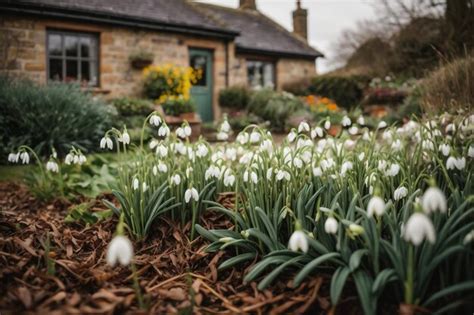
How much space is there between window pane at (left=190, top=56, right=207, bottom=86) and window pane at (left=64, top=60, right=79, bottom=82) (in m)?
3.85

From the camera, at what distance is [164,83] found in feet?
35.5

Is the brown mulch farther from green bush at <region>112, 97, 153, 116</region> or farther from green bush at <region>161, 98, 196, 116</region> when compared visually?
green bush at <region>161, 98, 196, 116</region>

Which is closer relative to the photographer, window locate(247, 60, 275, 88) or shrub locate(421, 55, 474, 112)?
shrub locate(421, 55, 474, 112)

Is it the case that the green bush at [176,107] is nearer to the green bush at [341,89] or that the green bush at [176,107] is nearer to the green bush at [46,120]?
the green bush at [46,120]

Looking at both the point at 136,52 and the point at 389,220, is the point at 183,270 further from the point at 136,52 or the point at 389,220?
the point at 136,52

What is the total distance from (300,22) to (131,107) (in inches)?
543

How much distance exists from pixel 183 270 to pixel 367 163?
1.54 meters

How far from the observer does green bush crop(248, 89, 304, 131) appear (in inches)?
431

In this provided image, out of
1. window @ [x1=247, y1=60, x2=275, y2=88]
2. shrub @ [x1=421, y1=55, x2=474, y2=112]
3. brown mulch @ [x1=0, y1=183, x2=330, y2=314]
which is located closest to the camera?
brown mulch @ [x1=0, y1=183, x2=330, y2=314]

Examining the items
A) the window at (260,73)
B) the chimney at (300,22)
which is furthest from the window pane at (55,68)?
the chimney at (300,22)

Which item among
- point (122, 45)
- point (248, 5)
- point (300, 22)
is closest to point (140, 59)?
point (122, 45)

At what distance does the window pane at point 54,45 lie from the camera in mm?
9898

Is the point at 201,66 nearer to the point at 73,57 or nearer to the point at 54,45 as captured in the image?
the point at 73,57

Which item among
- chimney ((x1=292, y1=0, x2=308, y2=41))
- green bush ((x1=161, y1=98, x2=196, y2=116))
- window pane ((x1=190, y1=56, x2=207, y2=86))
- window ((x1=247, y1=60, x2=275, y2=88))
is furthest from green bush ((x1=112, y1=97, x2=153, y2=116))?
chimney ((x1=292, y1=0, x2=308, y2=41))
